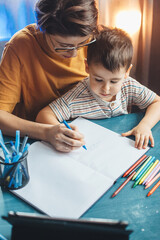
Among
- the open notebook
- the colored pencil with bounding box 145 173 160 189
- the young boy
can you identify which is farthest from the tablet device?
the young boy

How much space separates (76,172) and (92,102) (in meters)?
0.46

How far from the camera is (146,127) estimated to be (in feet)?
3.52

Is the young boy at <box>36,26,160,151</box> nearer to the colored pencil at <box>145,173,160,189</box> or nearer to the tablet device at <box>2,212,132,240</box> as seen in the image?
the colored pencil at <box>145,173,160,189</box>

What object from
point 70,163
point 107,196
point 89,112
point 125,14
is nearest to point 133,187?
point 107,196

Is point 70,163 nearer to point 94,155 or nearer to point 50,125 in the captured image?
point 94,155

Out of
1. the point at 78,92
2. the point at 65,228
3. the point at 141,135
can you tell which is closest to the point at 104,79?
the point at 78,92

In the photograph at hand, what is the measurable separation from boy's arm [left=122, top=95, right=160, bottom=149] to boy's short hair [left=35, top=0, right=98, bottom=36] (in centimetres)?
42

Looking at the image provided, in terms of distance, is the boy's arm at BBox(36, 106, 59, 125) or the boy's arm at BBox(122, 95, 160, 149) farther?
the boy's arm at BBox(36, 106, 59, 125)

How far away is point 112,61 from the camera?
3.51 feet

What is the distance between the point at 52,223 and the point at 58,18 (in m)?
0.71

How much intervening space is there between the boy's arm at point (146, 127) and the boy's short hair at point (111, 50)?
8.8 inches

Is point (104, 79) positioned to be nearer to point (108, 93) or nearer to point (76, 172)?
point (108, 93)

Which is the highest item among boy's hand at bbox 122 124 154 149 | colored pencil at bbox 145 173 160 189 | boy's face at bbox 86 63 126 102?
boy's face at bbox 86 63 126 102

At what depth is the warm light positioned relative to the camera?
211 cm
